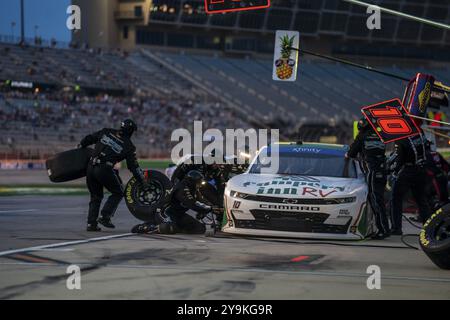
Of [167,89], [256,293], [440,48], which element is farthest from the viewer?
[440,48]

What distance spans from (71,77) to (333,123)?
61.7 feet

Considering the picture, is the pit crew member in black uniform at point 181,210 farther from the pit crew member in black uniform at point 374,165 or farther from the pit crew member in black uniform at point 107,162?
the pit crew member in black uniform at point 374,165

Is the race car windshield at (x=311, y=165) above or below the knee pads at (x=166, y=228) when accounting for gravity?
above

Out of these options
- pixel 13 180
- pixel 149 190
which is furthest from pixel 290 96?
pixel 149 190

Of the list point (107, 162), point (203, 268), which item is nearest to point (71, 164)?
point (107, 162)

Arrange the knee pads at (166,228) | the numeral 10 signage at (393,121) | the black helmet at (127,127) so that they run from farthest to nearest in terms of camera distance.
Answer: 1. the black helmet at (127,127)
2. the knee pads at (166,228)
3. the numeral 10 signage at (393,121)

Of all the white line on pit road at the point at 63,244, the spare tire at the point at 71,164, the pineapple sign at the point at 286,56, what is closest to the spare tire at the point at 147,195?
the spare tire at the point at 71,164

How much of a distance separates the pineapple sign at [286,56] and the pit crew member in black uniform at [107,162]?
12.8 feet

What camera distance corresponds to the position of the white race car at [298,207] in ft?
35.7

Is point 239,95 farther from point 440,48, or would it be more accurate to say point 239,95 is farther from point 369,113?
point 369,113

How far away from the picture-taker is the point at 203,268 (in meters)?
A: 8.38

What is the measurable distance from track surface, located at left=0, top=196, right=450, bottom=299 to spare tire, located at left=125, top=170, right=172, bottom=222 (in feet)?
2.90

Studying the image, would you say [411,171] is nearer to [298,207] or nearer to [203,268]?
[298,207]

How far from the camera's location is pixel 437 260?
8680 mm
